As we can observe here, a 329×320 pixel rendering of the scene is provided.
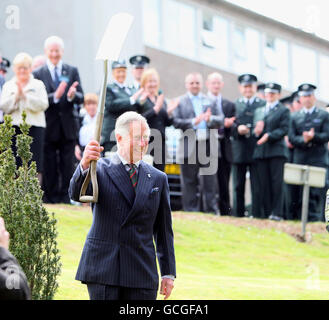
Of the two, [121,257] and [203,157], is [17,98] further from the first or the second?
[121,257]

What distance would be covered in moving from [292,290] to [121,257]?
3.82 m

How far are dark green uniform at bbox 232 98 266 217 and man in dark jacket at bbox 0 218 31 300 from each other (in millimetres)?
10675

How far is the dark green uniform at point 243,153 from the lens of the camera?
14703 millimetres

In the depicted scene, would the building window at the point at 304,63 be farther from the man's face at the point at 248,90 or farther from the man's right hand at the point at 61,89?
the man's right hand at the point at 61,89

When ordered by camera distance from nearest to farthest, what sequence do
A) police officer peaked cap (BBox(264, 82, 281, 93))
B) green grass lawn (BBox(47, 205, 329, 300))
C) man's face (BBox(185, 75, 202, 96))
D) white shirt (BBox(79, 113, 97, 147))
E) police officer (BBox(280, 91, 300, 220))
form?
green grass lawn (BBox(47, 205, 329, 300)) < white shirt (BBox(79, 113, 97, 147)) < man's face (BBox(185, 75, 202, 96)) < police officer peaked cap (BBox(264, 82, 281, 93)) < police officer (BBox(280, 91, 300, 220))

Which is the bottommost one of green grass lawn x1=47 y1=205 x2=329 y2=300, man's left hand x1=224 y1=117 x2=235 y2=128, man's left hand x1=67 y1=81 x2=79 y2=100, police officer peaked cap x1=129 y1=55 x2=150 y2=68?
green grass lawn x1=47 y1=205 x2=329 y2=300

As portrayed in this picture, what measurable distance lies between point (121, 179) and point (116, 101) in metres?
7.32

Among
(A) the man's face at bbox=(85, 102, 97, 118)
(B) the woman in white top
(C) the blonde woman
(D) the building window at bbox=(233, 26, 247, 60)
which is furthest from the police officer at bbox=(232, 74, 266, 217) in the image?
(D) the building window at bbox=(233, 26, 247, 60)

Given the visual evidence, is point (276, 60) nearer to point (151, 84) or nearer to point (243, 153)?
point (243, 153)

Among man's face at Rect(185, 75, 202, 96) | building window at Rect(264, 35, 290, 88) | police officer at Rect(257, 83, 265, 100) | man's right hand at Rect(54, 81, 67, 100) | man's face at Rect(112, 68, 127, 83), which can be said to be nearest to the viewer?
man's right hand at Rect(54, 81, 67, 100)

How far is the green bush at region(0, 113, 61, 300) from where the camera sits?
6.61 m

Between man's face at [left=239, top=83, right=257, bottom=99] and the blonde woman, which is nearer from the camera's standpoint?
the blonde woman

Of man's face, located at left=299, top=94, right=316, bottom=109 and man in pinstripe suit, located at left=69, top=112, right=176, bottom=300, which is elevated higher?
man's face, located at left=299, top=94, right=316, bottom=109

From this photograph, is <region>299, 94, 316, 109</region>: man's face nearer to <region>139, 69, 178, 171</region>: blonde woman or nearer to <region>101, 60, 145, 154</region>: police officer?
<region>139, 69, 178, 171</region>: blonde woman
